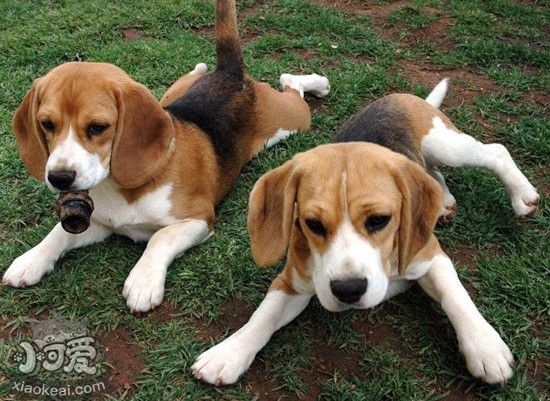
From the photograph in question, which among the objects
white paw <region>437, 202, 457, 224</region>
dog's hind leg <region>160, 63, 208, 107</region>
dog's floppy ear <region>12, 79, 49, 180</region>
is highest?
dog's floppy ear <region>12, 79, 49, 180</region>

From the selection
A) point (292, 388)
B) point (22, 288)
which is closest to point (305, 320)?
point (292, 388)

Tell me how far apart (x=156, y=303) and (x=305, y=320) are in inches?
39.9

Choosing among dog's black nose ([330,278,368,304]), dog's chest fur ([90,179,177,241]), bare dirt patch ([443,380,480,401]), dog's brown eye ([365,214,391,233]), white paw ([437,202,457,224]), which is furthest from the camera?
white paw ([437,202,457,224])

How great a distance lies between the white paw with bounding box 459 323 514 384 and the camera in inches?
140

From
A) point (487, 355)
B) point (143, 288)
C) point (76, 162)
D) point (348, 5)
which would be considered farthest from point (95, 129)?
point (348, 5)

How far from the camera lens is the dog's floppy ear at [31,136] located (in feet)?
14.5

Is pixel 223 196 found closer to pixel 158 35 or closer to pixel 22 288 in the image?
pixel 22 288

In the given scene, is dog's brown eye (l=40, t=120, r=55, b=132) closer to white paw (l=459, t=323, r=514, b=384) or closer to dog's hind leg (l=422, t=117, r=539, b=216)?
dog's hind leg (l=422, t=117, r=539, b=216)

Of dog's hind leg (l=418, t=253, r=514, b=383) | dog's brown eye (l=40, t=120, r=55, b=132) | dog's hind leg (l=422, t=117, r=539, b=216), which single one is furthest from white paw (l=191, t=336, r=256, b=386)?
dog's hind leg (l=422, t=117, r=539, b=216)

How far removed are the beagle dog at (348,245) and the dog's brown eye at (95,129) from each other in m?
1.20

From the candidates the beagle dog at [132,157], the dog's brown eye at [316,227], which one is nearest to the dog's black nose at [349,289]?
the dog's brown eye at [316,227]

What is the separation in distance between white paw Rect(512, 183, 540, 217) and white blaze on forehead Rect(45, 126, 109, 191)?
3.10 m

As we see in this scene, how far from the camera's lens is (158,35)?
8.59m

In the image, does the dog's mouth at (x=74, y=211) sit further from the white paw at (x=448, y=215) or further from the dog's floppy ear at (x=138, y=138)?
the white paw at (x=448, y=215)
